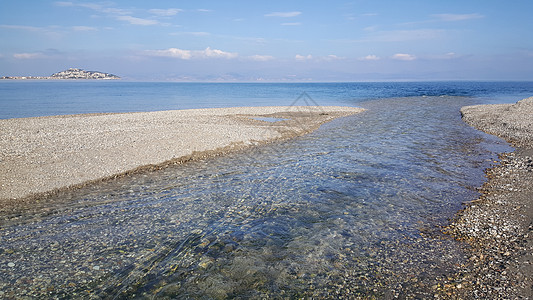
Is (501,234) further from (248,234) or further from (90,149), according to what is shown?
(90,149)

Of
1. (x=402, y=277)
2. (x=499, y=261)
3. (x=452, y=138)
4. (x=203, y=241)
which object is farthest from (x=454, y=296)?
(x=452, y=138)

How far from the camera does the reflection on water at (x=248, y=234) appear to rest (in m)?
7.42

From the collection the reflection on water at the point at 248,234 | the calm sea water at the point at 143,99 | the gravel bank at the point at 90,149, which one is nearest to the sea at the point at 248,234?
the reflection on water at the point at 248,234

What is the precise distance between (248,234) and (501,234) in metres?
7.68

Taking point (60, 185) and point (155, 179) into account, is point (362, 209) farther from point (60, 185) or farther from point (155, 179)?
point (60, 185)

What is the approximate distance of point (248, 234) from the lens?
9992 mm

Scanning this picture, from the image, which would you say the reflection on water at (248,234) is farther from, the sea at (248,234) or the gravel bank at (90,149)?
the gravel bank at (90,149)

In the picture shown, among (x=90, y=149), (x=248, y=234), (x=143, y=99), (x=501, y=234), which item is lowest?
(x=248, y=234)

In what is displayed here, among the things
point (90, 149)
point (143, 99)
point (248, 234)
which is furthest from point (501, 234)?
point (143, 99)

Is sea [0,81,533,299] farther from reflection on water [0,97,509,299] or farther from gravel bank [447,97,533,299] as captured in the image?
gravel bank [447,97,533,299]

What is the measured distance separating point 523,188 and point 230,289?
513 inches

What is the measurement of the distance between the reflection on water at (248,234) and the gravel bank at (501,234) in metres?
0.51

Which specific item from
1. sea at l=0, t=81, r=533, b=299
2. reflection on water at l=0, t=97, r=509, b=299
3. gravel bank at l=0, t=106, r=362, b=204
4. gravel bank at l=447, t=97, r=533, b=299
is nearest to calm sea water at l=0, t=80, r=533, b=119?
gravel bank at l=0, t=106, r=362, b=204

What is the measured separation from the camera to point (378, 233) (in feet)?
32.1
